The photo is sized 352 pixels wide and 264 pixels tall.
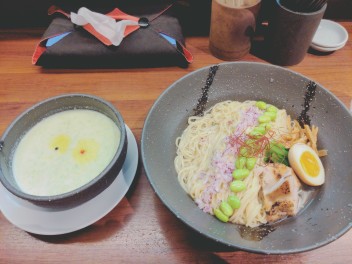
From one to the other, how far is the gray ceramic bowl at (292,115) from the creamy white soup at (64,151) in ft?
0.67

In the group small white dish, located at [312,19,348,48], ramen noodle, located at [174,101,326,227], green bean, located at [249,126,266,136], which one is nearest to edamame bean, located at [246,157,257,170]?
ramen noodle, located at [174,101,326,227]

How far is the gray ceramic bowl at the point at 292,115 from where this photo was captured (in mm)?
1295

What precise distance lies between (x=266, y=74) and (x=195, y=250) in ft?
3.44

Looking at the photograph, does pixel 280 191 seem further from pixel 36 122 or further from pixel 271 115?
pixel 36 122

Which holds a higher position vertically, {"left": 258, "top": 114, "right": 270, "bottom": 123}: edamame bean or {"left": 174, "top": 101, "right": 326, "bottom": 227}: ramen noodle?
{"left": 258, "top": 114, "right": 270, "bottom": 123}: edamame bean

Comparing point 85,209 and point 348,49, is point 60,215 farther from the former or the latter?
point 348,49

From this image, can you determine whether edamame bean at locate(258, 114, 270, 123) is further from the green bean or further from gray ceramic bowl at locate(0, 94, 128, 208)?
gray ceramic bowl at locate(0, 94, 128, 208)

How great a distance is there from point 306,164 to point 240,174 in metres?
0.32

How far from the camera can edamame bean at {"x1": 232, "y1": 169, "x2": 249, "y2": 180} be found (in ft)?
5.11

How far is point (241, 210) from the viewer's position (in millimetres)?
1463

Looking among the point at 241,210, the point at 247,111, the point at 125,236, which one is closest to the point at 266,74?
the point at 247,111

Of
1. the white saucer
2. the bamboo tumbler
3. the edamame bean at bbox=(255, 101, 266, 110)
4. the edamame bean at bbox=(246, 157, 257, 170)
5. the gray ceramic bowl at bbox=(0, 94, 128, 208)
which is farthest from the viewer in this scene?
the bamboo tumbler

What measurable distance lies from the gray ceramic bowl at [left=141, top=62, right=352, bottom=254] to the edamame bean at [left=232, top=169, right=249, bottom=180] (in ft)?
0.82

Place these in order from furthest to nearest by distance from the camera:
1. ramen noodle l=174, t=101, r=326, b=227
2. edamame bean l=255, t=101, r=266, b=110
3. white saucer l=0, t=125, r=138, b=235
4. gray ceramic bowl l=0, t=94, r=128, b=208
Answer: edamame bean l=255, t=101, r=266, b=110, ramen noodle l=174, t=101, r=326, b=227, white saucer l=0, t=125, r=138, b=235, gray ceramic bowl l=0, t=94, r=128, b=208
